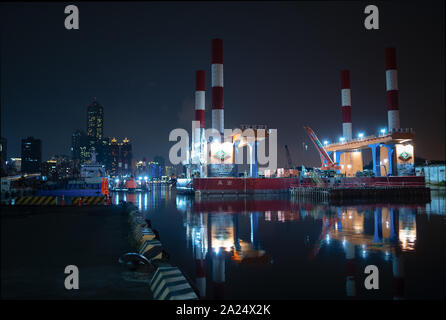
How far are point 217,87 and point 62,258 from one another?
4955cm

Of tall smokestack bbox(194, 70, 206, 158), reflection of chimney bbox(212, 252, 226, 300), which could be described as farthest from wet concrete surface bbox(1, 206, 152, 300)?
tall smokestack bbox(194, 70, 206, 158)

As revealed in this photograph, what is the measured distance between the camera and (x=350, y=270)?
10.3 metres

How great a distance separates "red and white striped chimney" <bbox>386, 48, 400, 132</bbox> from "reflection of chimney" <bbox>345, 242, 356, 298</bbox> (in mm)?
53528

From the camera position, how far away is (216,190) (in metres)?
53.9

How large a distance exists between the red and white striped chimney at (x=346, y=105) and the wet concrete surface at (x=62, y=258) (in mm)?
65156

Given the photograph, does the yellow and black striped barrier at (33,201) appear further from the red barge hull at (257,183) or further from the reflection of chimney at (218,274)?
the red barge hull at (257,183)

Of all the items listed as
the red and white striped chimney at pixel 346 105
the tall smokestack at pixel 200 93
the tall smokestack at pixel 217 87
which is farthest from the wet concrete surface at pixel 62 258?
the red and white striped chimney at pixel 346 105

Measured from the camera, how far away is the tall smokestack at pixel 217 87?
57.1m

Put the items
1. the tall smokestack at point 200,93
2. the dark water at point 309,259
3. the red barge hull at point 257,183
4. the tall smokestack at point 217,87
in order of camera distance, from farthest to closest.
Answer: the tall smokestack at point 200,93 → the tall smokestack at point 217,87 → the red barge hull at point 257,183 → the dark water at point 309,259

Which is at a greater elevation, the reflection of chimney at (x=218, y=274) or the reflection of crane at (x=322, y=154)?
the reflection of crane at (x=322, y=154)

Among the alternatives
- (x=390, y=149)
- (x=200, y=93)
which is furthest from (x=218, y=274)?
(x=200, y=93)

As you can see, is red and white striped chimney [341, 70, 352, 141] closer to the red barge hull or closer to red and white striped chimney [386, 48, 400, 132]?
red and white striped chimney [386, 48, 400, 132]
